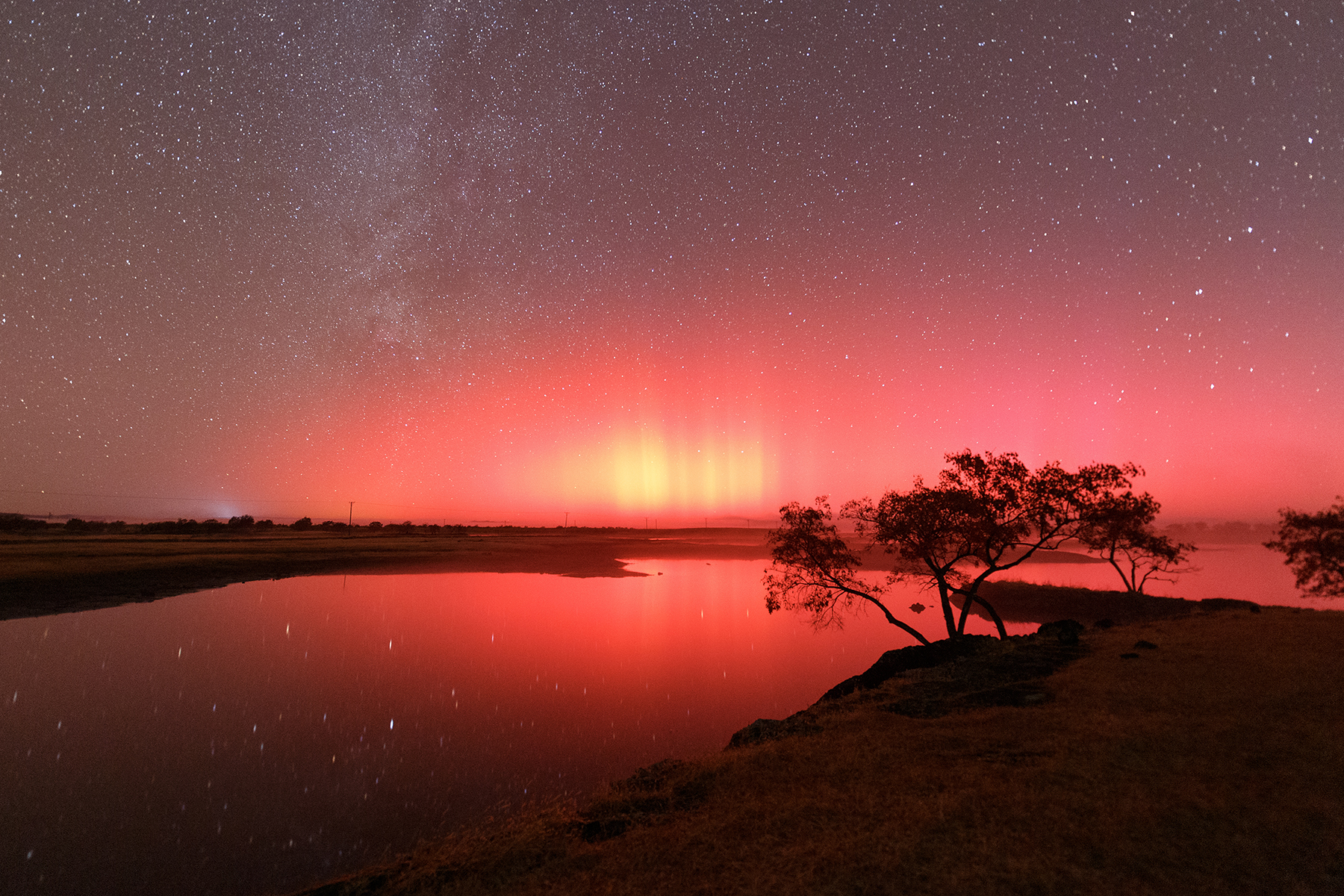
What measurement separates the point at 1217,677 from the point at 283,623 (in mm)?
54265

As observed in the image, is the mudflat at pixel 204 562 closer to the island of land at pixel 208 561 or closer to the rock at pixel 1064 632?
the island of land at pixel 208 561

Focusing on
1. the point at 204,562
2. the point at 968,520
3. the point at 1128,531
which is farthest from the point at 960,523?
the point at 204,562

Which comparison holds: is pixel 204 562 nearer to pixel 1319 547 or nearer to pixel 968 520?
pixel 968 520

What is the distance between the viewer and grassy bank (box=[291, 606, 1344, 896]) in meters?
9.53

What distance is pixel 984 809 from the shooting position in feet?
37.8

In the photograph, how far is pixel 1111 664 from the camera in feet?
77.0

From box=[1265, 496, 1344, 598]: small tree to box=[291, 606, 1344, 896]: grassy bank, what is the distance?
31.3 metres

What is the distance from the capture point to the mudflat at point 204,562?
50.2m

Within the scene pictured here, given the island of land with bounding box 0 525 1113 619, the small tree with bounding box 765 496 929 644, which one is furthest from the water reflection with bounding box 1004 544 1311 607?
the small tree with bounding box 765 496 929 644

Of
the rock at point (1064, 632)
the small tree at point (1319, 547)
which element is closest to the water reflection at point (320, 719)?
the rock at point (1064, 632)

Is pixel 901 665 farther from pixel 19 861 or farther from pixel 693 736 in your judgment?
pixel 19 861

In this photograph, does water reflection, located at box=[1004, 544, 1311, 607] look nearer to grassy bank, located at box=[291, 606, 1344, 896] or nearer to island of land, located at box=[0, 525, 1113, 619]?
island of land, located at box=[0, 525, 1113, 619]

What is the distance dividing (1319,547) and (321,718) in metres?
65.4

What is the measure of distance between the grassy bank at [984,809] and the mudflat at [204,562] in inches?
2150
